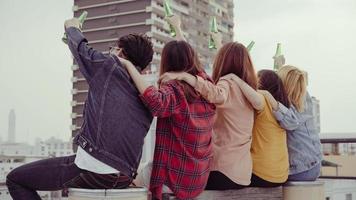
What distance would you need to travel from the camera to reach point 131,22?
46.6 m

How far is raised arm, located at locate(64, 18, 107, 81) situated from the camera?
155 centimetres

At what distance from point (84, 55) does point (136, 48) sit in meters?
0.22

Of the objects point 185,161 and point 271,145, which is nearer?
point 185,161

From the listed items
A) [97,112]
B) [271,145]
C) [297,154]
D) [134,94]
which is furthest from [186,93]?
[297,154]

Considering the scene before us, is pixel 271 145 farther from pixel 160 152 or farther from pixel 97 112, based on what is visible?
pixel 97 112

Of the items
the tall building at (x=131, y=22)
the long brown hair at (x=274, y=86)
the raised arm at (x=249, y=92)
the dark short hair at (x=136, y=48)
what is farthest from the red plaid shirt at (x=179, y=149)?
the tall building at (x=131, y=22)

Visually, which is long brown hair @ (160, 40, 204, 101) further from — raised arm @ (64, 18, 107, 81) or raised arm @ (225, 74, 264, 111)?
raised arm @ (64, 18, 107, 81)

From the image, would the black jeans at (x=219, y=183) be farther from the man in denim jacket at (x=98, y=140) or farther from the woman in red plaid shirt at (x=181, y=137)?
the man in denim jacket at (x=98, y=140)

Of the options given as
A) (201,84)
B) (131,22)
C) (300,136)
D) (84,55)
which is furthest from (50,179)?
(131,22)

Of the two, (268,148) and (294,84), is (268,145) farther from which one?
(294,84)

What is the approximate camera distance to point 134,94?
1618mm

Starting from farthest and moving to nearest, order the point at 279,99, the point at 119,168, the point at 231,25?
the point at 231,25 → the point at 279,99 → the point at 119,168

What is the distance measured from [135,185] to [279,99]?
0.88m

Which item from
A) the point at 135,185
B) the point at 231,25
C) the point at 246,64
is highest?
the point at 231,25
